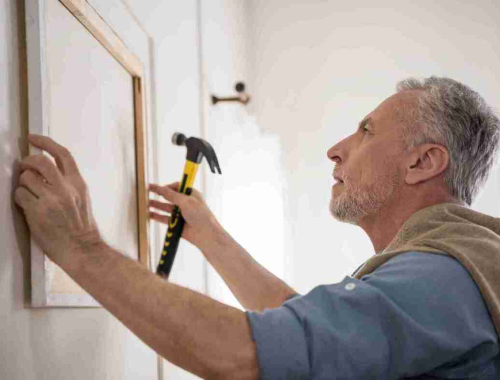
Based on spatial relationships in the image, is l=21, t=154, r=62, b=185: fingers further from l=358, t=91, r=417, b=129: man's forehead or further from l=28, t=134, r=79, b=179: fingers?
l=358, t=91, r=417, b=129: man's forehead

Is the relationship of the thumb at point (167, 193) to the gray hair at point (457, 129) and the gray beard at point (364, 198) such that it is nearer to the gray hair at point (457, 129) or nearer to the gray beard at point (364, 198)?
the gray beard at point (364, 198)

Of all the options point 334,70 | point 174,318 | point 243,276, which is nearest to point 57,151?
point 174,318

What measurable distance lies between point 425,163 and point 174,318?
0.68m

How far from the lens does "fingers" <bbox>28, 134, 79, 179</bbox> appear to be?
824 mm

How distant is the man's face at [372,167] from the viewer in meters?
1.29

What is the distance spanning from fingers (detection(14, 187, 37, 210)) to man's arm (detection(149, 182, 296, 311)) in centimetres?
56

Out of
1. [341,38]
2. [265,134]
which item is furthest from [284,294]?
[341,38]

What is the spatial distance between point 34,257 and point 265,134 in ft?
7.37

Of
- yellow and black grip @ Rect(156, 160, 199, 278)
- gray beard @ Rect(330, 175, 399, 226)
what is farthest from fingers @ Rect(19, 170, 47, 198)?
gray beard @ Rect(330, 175, 399, 226)

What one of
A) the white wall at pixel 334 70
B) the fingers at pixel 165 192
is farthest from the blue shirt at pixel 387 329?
the white wall at pixel 334 70

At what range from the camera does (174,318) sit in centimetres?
79

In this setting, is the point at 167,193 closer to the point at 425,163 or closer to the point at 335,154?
the point at 335,154

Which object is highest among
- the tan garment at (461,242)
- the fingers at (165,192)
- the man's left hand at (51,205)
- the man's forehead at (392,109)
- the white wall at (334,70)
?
the white wall at (334,70)

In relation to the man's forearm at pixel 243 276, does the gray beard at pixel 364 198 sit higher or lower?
higher
